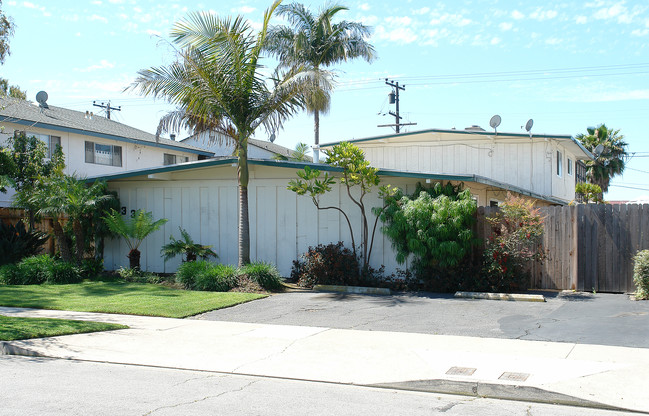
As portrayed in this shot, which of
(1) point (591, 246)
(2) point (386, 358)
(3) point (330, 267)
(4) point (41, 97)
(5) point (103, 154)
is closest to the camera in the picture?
(2) point (386, 358)

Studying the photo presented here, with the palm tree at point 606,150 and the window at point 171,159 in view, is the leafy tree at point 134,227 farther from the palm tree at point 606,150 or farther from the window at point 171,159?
the palm tree at point 606,150

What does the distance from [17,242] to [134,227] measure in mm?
4263

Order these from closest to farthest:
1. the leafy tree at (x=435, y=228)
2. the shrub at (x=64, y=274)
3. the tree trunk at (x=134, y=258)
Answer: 1. the leafy tree at (x=435, y=228)
2. the shrub at (x=64, y=274)
3. the tree trunk at (x=134, y=258)

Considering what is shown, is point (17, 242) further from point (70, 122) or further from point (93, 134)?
point (70, 122)

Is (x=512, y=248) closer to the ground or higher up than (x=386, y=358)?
higher up

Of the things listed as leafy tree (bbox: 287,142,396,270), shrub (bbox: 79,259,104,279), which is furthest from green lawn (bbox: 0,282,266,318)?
leafy tree (bbox: 287,142,396,270)

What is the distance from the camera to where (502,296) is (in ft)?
41.9

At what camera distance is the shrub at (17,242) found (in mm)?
17812

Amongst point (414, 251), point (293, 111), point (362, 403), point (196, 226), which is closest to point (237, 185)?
point (196, 226)

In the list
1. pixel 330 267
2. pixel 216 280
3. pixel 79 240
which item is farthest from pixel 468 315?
pixel 79 240

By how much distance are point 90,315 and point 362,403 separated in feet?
24.3

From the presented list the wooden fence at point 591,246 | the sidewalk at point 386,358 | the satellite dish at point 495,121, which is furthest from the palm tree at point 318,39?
the sidewalk at point 386,358

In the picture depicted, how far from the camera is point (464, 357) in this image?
308 inches

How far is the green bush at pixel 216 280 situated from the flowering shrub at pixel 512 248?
6.18 m
